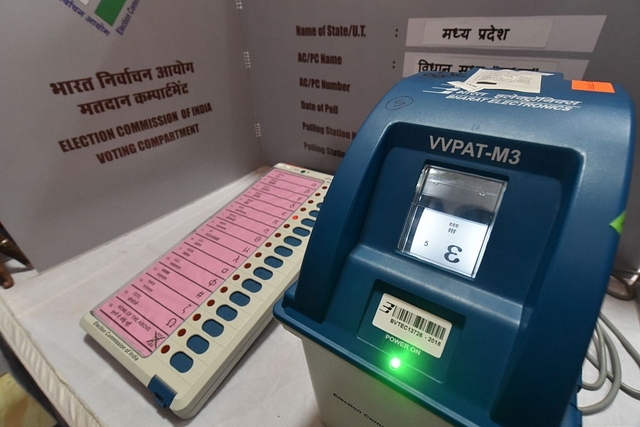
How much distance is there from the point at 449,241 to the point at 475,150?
82 millimetres

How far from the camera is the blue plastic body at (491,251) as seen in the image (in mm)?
216

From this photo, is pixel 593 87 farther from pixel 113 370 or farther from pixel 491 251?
pixel 113 370

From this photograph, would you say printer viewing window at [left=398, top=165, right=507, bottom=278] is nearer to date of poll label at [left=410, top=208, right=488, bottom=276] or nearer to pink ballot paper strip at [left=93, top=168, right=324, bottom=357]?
date of poll label at [left=410, top=208, right=488, bottom=276]

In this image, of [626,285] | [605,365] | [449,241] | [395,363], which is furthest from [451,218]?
[626,285]

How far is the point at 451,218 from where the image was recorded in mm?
291

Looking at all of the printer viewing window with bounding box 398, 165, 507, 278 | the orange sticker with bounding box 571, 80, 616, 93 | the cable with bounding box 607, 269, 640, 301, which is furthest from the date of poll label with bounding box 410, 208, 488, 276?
the cable with bounding box 607, 269, 640, 301

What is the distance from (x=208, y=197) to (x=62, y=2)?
0.49 metres

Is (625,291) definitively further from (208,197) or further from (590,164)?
(208,197)

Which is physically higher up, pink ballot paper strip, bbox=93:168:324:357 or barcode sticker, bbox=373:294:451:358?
barcode sticker, bbox=373:294:451:358

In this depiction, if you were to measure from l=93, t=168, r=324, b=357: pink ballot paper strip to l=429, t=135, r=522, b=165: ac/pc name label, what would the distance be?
16.4 inches

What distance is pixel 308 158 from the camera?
912mm

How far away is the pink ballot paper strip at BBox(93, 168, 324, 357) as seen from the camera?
0.51 meters

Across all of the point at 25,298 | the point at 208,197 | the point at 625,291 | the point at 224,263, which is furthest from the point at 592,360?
the point at 25,298

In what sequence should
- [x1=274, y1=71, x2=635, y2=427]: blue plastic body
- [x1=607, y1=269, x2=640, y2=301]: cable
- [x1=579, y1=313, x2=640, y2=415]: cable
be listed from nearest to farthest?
[x1=274, y1=71, x2=635, y2=427]: blue plastic body, [x1=579, y1=313, x2=640, y2=415]: cable, [x1=607, y1=269, x2=640, y2=301]: cable
